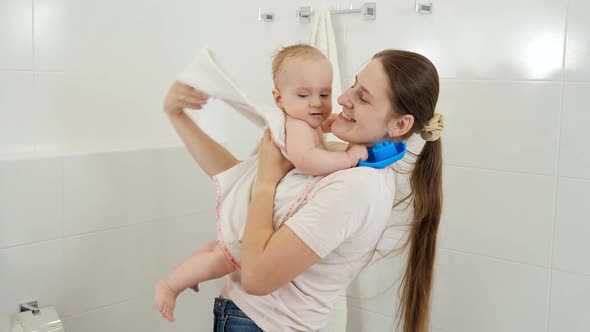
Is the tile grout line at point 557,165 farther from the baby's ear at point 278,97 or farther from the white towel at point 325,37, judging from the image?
the baby's ear at point 278,97

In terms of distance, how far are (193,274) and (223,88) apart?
0.42 meters

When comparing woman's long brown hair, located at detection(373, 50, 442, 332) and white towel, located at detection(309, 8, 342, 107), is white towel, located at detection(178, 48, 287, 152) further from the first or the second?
white towel, located at detection(309, 8, 342, 107)

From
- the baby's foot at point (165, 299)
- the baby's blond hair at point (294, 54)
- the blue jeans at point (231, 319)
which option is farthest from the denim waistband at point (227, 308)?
the baby's blond hair at point (294, 54)

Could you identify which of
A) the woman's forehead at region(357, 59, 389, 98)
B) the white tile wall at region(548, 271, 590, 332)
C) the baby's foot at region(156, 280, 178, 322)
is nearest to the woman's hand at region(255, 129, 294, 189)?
the woman's forehead at region(357, 59, 389, 98)

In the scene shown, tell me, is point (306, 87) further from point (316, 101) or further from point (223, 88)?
point (223, 88)

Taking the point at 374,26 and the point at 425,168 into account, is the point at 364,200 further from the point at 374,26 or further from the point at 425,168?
the point at 374,26

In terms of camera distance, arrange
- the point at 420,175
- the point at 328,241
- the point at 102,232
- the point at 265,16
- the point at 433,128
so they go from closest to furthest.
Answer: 1. the point at 328,241
2. the point at 433,128
3. the point at 420,175
4. the point at 102,232
5. the point at 265,16

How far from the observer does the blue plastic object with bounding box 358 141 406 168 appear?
1218mm

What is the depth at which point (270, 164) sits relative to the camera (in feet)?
4.19

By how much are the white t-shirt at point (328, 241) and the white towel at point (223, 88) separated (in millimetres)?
160

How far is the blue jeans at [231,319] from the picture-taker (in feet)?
4.27

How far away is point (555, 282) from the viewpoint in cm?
168

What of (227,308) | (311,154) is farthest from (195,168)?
(311,154)

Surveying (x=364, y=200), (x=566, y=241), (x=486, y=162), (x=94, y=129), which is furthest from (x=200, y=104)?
(x=566, y=241)
